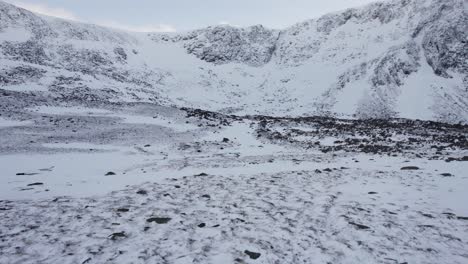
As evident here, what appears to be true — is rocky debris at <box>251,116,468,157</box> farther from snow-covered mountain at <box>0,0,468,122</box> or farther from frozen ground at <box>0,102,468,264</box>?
snow-covered mountain at <box>0,0,468,122</box>

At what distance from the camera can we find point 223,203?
10.5 m

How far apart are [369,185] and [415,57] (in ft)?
203

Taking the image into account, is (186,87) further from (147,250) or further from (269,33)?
(147,250)

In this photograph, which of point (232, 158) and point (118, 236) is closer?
point (118, 236)

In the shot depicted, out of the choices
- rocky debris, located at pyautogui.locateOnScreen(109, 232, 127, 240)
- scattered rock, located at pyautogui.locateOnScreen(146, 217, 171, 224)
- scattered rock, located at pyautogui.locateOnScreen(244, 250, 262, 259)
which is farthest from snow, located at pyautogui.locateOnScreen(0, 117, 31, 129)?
scattered rock, located at pyautogui.locateOnScreen(244, 250, 262, 259)

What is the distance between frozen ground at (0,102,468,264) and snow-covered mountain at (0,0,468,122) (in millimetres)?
29381

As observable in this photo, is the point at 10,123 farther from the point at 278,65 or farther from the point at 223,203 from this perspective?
the point at 278,65

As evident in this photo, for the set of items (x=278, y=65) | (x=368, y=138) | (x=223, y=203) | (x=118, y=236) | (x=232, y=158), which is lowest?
(x=232, y=158)

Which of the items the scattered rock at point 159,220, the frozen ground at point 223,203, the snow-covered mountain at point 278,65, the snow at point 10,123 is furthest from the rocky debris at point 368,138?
the snow at point 10,123

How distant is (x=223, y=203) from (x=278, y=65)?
259 ft

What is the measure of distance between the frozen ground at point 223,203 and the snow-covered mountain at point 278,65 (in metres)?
29.4

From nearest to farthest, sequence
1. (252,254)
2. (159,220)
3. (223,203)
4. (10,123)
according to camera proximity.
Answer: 1. (252,254)
2. (159,220)
3. (223,203)
4. (10,123)

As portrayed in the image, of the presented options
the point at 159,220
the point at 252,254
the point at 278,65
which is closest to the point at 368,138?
the point at 159,220

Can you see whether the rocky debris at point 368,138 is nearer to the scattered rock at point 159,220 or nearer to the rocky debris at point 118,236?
the scattered rock at point 159,220
